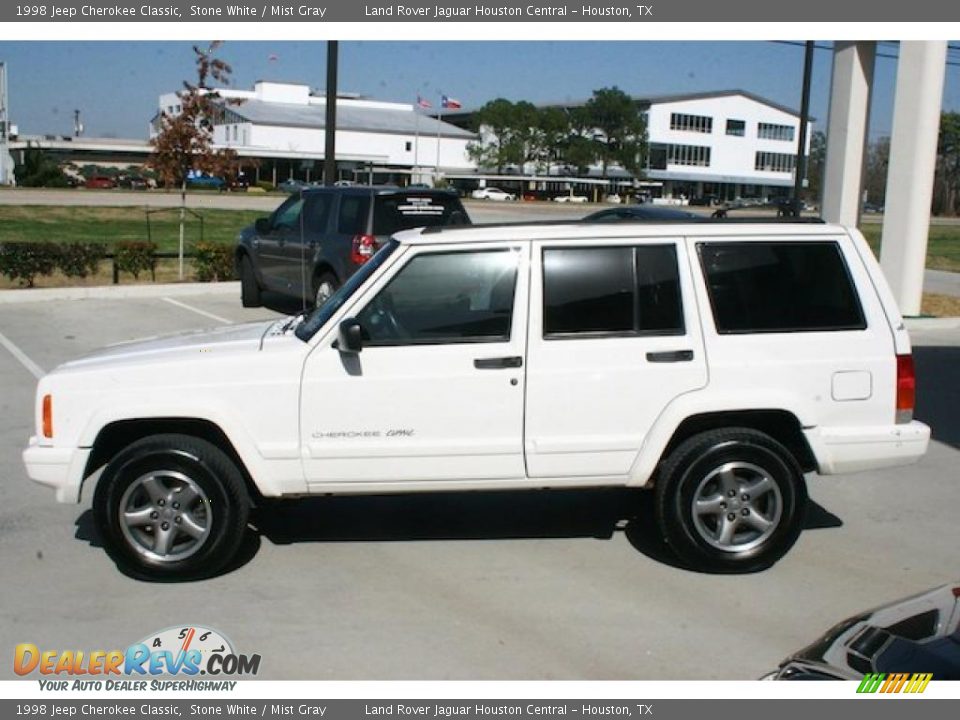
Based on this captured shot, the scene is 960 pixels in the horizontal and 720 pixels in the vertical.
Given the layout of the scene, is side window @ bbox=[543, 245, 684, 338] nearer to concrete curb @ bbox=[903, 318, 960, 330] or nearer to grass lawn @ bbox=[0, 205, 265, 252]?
concrete curb @ bbox=[903, 318, 960, 330]

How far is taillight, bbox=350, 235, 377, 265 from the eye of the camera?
1313cm

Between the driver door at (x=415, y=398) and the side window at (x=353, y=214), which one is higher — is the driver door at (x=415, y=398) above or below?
below

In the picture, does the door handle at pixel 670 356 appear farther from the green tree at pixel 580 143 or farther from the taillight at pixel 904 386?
the green tree at pixel 580 143

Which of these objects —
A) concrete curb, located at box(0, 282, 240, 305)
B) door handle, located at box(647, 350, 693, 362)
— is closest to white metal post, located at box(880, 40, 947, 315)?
concrete curb, located at box(0, 282, 240, 305)

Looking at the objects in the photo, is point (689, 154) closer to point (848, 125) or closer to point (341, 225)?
point (848, 125)

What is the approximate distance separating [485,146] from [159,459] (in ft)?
270

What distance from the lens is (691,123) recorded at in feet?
272

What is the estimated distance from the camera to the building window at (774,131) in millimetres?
85750

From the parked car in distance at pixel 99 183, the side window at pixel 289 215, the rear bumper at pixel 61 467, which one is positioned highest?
the parked car in distance at pixel 99 183

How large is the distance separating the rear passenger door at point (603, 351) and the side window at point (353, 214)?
7812 millimetres

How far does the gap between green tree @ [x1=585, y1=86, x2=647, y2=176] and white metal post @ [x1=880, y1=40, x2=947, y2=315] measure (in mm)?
64462

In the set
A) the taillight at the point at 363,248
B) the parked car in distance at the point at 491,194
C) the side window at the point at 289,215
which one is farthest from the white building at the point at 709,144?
the taillight at the point at 363,248

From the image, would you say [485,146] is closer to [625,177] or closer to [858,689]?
[625,177]

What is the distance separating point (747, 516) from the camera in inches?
229
